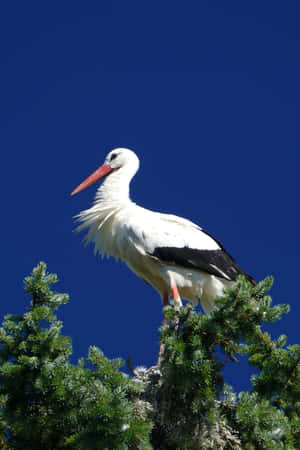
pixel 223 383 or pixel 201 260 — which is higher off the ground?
pixel 201 260

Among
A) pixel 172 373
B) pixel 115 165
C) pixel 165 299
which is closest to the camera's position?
pixel 172 373

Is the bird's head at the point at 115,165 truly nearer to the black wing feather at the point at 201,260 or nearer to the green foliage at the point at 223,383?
the black wing feather at the point at 201,260

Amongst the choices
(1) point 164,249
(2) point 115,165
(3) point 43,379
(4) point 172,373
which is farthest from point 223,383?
(2) point 115,165

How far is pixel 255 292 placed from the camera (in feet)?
15.3

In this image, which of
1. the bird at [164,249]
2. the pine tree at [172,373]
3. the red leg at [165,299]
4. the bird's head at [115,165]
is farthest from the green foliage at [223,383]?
the bird's head at [115,165]

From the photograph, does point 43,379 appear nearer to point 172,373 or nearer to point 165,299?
point 172,373

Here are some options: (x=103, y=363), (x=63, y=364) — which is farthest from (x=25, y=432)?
(x=103, y=363)

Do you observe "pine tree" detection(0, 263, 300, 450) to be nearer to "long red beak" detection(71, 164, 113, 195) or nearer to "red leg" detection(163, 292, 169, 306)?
"red leg" detection(163, 292, 169, 306)

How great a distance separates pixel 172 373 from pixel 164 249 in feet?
12.2

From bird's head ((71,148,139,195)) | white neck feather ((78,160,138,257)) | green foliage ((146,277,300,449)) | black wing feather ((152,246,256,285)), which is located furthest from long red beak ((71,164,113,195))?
green foliage ((146,277,300,449))

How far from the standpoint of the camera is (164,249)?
8.41 m

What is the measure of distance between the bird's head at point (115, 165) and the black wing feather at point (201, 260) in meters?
2.01

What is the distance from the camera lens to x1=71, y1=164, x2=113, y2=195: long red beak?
10391 mm

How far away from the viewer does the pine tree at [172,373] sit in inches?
179
